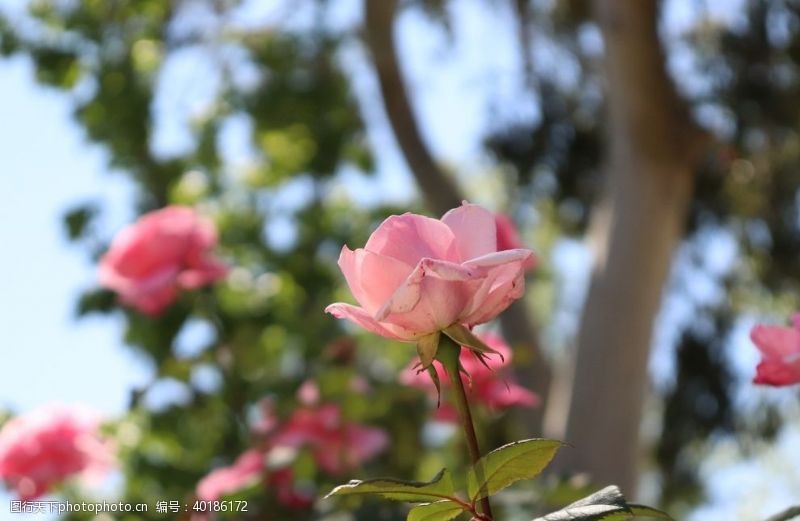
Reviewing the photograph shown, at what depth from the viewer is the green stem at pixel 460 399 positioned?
46cm

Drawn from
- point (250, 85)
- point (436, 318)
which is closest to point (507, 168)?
point (250, 85)

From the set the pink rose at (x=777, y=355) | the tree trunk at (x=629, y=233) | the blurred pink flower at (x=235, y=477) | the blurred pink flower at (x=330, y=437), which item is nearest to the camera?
the pink rose at (x=777, y=355)

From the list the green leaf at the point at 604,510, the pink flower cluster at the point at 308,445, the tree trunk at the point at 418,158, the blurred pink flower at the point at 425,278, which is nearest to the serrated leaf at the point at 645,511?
the green leaf at the point at 604,510

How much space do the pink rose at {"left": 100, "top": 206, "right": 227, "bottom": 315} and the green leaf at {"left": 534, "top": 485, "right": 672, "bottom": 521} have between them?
1116 millimetres

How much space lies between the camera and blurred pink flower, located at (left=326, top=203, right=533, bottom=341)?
1.53ft

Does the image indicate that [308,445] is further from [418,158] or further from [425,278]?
[418,158]

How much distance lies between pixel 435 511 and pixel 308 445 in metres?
0.94

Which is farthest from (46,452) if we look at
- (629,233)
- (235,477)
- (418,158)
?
(418,158)

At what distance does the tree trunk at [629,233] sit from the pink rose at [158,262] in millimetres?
883

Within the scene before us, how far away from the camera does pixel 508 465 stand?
457 millimetres

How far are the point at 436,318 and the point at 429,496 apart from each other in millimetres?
73

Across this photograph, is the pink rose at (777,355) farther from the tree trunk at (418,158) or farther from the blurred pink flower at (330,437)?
the tree trunk at (418,158)

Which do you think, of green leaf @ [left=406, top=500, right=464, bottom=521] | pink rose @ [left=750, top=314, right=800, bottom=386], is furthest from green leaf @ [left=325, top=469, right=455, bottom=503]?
pink rose @ [left=750, top=314, right=800, bottom=386]

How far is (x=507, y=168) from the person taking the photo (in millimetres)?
3457
